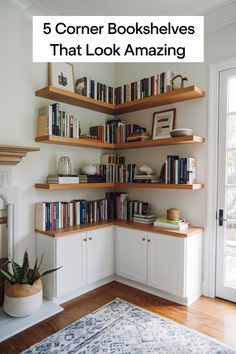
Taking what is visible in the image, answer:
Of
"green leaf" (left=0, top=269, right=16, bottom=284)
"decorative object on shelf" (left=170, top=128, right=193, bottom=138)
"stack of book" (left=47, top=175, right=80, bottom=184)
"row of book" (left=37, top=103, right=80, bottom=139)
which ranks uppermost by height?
"row of book" (left=37, top=103, right=80, bottom=139)

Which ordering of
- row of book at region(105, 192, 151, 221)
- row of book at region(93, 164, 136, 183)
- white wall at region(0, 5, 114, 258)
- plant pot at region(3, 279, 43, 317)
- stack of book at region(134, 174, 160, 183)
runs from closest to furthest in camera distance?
plant pot at region(3, 279, 43, 317) → white wall at region(0, 5, 114, 258) → stack of book at region(134, 174, 160, 183) → row of book at region(105, 192, 151, 221) → row of book at region(93, 164, 136, 183)

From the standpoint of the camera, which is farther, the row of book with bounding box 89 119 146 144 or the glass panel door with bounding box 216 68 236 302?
the row of book with bounding box 89 119 146 144

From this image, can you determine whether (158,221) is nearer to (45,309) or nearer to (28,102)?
(45,309)

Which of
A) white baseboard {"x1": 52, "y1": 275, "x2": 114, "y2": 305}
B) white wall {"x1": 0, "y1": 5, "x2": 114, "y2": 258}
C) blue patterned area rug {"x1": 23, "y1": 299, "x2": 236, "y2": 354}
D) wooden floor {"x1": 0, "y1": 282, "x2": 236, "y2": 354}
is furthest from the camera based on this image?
white baseboard {"x1": 52, "y1": 275, "x2": 114, "y2": 305}

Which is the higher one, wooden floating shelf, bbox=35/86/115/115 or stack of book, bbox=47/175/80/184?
wooden floating shelf, bbox=35/86/115/115

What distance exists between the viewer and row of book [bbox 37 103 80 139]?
→ 2408 mm

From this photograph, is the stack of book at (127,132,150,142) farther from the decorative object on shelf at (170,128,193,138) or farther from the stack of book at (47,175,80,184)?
the stack of book at (47,175,80,184)

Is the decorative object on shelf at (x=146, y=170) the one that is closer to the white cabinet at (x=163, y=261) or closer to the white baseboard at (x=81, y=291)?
the white cabinet at (x=163, y=261)

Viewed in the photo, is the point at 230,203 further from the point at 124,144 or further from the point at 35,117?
the point at 35,117

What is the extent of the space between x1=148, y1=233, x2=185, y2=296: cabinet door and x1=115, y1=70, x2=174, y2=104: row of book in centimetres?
154

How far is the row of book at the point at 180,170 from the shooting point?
245 centimetres

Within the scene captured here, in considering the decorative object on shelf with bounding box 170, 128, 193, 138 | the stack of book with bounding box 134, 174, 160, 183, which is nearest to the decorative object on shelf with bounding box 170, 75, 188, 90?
the decorative object on shelf with bounding box 170, 128, 193, 138

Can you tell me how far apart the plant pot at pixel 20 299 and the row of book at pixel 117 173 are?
143 centimetres

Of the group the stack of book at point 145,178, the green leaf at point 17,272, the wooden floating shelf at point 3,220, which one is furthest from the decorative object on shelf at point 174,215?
the wooden floating shelf at point 3,220
